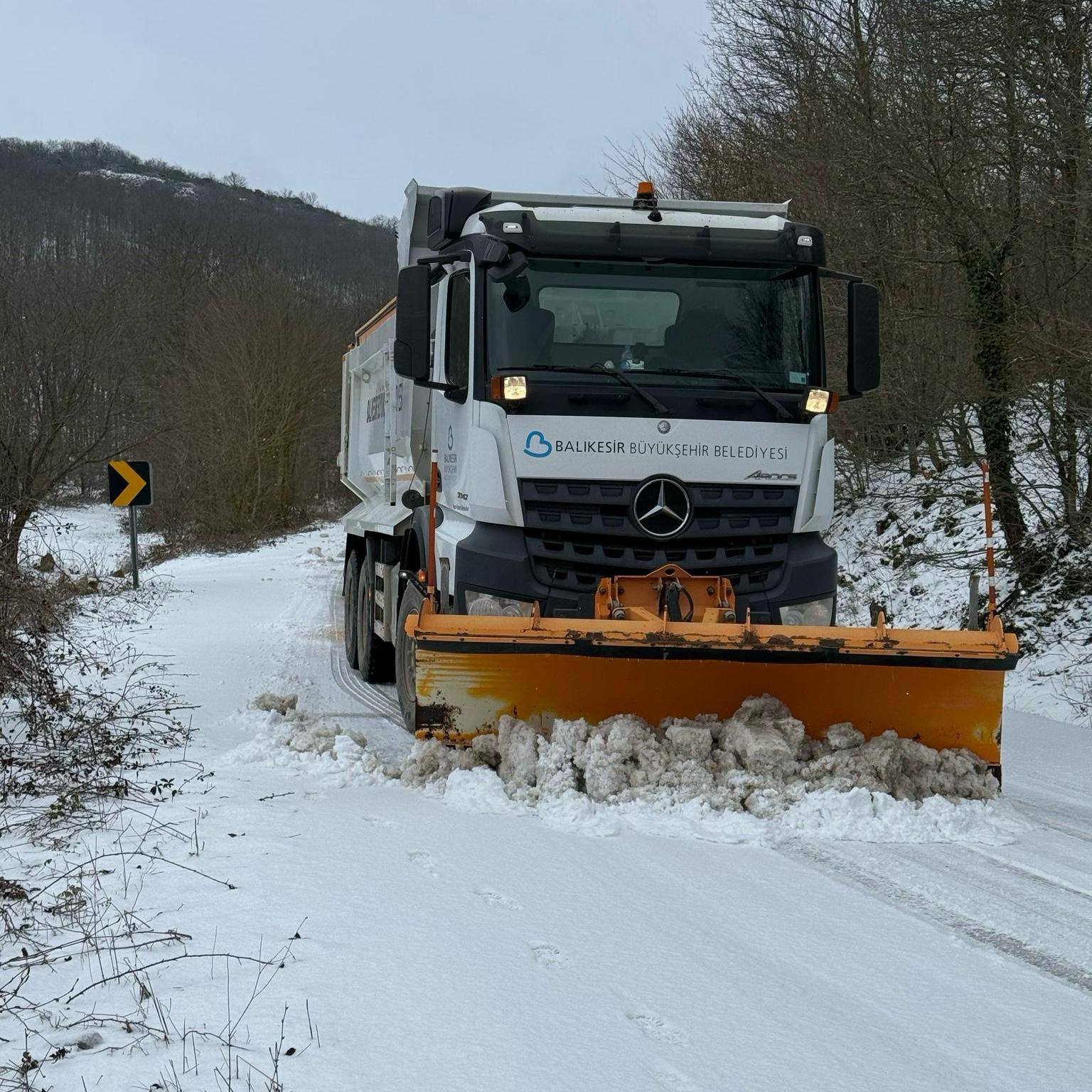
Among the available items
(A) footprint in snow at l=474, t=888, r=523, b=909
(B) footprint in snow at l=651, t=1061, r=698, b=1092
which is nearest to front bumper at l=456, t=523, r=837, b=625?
(A) footprint in snow at l=474, t=888, r=523, b=909

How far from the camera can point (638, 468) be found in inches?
237

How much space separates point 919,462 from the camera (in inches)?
617

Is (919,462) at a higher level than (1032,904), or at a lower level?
higher

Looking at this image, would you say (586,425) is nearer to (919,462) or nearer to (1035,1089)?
(1035,1089)

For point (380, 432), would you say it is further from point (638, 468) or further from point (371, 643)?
point (638, 468)

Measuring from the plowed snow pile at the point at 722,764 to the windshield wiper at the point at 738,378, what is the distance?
1.53m

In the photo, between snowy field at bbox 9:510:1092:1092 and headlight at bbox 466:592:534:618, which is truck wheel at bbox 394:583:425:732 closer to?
snowy field at bbox 9:510:1092:1092

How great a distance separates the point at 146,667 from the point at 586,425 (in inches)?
171

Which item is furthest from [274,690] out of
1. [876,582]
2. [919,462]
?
[919,462]

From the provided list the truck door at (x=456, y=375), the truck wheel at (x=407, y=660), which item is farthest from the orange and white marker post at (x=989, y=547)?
the truck wheel at (x=407, y=660)

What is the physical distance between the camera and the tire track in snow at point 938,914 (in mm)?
3584

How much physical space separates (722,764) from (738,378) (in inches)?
79.9

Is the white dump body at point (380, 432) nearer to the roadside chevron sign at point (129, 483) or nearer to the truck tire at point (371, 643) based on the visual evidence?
the truck tire at point (371, 643)

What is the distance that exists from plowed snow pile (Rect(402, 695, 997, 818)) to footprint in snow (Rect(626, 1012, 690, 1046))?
206 cm
